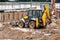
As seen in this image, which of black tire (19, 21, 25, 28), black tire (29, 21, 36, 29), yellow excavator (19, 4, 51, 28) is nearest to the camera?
yellow excavator (19, 4, 51, 28)

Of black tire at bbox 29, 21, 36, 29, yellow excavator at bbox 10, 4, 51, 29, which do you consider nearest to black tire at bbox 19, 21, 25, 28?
yellow excavator at bbox 10, 4, 51, 29

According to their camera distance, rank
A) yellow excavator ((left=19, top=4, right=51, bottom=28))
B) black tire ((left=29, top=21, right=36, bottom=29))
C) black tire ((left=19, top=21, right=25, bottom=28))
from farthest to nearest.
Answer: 1. black tire ((left=19, top=21, right=25, bottom=28))
2. black tire ((left=29, top=21, right=36, bottom=29))
3. yellow excavator ((left=19, top=4, right=51, bottom=28))

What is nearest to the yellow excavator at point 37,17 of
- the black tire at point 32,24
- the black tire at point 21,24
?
the black tire at point 32,24

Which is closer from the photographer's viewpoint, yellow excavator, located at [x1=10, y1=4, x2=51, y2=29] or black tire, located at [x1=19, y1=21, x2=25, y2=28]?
yellow excavator, located at [x1=10, y1=4, x2=51, y2=29]

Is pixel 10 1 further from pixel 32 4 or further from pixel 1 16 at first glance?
pixel 1 16

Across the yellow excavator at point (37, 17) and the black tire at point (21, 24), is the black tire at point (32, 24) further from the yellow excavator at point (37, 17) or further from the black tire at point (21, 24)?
the black tire at point (21, 24)

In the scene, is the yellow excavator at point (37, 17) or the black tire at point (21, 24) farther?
the black tire at point (21, 24)

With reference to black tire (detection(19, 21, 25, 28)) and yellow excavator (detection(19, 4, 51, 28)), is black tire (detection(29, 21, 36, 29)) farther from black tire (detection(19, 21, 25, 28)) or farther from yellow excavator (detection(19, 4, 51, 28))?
black tire (detection(19, 21, 25, 28))

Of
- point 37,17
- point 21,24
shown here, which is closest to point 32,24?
point 37,17

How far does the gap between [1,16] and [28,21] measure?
11021mm

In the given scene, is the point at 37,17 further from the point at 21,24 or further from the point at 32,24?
the point at 21,24

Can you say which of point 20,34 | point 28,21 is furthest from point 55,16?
point 20,34

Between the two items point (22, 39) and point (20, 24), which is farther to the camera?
point (20, 24)

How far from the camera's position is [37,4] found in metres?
50.4
